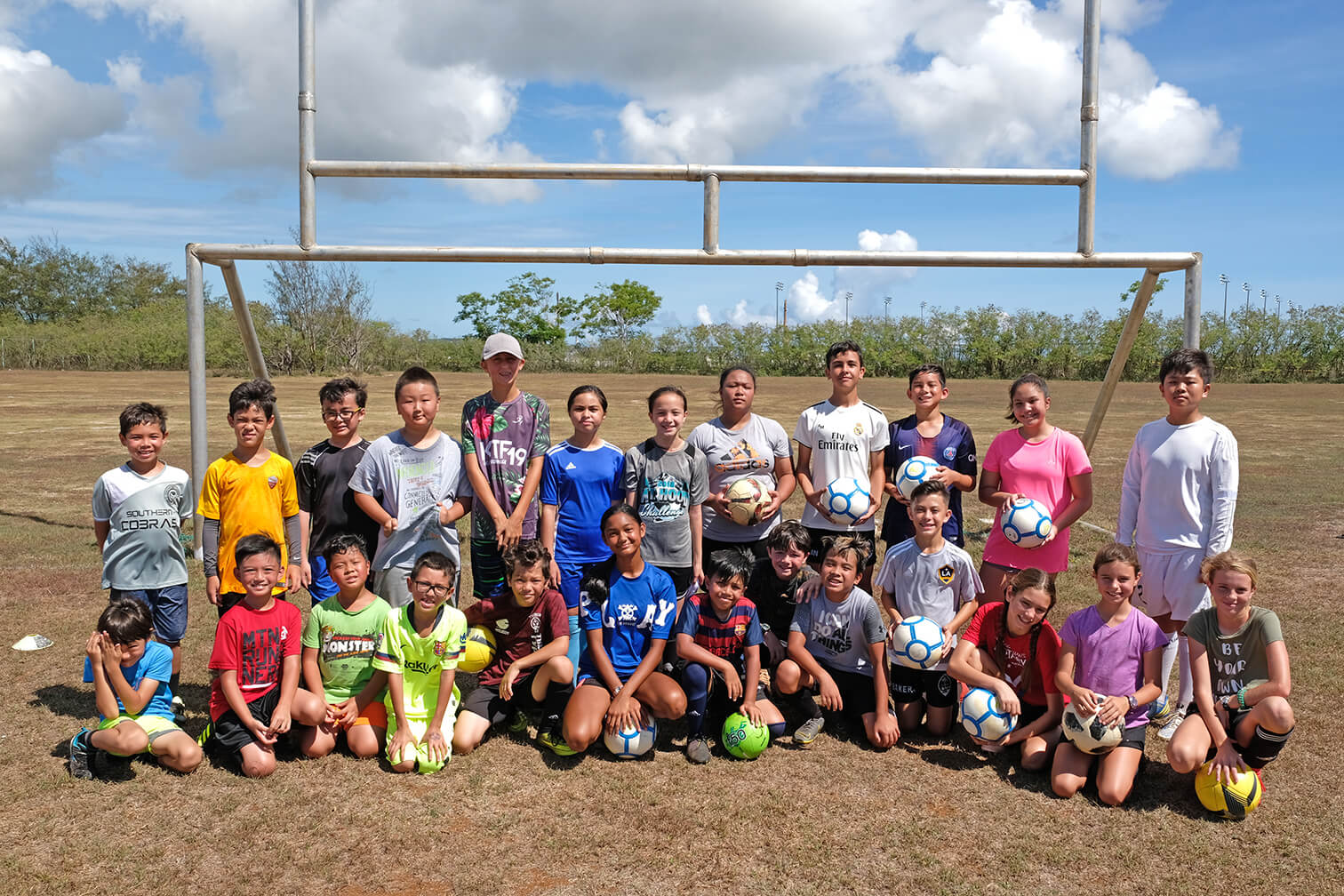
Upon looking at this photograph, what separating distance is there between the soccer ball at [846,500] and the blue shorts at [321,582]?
2405 millimetres

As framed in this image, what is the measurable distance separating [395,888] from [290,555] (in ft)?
6.02

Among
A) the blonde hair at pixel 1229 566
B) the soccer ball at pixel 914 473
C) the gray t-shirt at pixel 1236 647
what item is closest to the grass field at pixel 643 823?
the gray t-shirt at pixel 1236 647

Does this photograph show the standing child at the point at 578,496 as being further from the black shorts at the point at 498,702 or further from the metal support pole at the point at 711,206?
the metal support pole at the point at 711,206

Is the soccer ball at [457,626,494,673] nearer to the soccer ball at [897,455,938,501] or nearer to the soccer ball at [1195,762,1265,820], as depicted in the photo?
the soccer ball at [897,455,938,501]

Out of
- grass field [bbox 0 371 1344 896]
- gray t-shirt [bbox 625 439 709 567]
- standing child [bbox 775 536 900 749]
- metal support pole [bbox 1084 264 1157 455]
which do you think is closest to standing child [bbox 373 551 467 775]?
grass field [bbox 0 371 1344 896]

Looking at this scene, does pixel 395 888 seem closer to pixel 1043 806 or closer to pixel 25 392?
pixel 1043 806

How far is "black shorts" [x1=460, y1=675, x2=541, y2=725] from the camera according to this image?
13.6ft

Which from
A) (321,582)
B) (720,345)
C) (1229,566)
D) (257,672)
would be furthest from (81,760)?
(720,345)

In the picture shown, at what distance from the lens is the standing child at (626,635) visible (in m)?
3.98

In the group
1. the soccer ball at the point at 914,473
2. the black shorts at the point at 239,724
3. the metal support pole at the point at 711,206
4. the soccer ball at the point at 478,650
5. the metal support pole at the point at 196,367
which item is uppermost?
the metal support pole at the point at 711,206

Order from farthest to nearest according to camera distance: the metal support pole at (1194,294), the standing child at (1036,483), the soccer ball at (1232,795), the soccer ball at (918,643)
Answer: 1. the metal support pole at (1194,294)
2. the standing child at (1036,483)
3. the soccer ball at (918,643)
4. the soccer ball at (1232,795)

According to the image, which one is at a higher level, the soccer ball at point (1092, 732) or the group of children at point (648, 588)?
the group of children at point (648, 588)

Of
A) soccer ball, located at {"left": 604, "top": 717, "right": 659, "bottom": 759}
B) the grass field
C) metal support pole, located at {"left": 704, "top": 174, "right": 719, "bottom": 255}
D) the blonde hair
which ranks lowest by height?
the grass field

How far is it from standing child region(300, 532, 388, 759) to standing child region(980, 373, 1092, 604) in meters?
2.85
